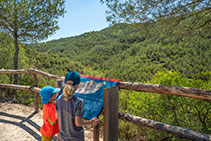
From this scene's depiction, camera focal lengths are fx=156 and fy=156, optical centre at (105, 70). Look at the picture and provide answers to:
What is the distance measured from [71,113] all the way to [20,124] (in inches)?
111

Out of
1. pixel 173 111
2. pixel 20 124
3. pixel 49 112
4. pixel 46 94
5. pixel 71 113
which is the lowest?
pixel 20 124

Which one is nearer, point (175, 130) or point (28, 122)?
point (175, 130)

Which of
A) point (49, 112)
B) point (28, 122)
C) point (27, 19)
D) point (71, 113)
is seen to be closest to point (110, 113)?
point (71, 113)

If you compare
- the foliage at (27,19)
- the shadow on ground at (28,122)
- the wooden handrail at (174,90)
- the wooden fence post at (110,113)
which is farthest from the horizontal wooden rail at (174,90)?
the foliage at (27,19)

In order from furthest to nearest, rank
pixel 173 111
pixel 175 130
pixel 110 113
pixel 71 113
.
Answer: pixel 173 111
pixel 175 130
pixel 110 113
pixel 71 113

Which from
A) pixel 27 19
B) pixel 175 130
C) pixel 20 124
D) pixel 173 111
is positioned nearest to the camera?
pixel 175 130

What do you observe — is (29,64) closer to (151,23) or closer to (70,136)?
(151,23)

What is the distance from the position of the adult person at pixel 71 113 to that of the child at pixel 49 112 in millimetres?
305

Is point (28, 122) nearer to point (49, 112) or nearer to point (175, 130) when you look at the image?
point (49, 112)

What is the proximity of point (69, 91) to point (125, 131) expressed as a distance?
7.18ft

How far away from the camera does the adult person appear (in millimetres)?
1515

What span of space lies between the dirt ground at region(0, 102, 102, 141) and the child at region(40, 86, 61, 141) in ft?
4.15

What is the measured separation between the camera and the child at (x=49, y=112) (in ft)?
6.18

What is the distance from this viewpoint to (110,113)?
5.63 ft
